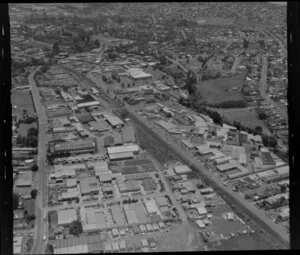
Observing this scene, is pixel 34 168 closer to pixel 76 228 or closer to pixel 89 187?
pixel 89 187

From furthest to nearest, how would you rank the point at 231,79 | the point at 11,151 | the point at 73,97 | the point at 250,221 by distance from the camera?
the point at 231,79
the point at 73,97
the point at 250,221
the point at 11,151

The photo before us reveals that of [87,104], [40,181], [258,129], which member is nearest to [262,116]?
[258,129]

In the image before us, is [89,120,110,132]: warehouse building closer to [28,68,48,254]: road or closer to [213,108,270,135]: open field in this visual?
[28,68,48,254]: road

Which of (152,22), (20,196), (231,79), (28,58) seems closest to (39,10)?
(28,58)

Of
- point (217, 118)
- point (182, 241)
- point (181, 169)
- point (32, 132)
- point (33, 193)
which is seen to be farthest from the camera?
point (217, 118)

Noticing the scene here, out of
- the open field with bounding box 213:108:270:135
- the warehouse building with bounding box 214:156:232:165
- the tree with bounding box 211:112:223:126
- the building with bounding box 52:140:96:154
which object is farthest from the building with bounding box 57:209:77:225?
the open field with bounding box 213:108:270:135

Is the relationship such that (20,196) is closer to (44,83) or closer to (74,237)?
(74,237)
